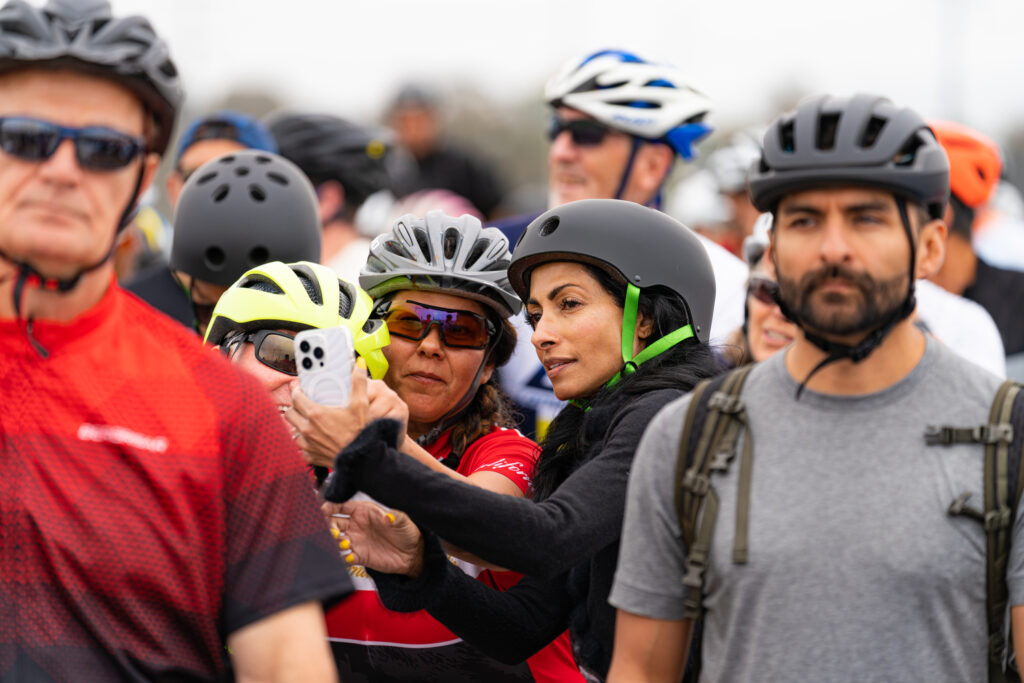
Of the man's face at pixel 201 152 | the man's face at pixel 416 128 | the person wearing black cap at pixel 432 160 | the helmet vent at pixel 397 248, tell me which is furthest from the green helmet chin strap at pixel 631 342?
the man's face at pixel 416 128

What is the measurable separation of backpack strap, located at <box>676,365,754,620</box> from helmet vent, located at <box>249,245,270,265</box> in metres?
2.95

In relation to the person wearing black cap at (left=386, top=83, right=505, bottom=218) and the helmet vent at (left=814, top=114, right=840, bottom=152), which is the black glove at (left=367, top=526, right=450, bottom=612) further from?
the person wearing black cap at (left=386, top=83, right=505, bottom=218)

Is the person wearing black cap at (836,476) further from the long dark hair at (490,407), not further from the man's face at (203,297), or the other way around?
the man's face at (203,297)

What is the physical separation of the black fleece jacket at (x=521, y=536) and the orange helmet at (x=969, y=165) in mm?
3843

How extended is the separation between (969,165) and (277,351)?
4.77m

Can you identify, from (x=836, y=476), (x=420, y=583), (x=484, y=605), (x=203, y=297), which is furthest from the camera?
(x=203, y=297)

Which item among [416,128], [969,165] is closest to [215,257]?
[969,165]

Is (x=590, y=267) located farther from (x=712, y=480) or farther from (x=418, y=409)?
(x=712, y=480)

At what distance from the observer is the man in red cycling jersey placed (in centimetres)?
302

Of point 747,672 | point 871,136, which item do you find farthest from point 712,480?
point 871,136

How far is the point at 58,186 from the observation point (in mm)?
3061

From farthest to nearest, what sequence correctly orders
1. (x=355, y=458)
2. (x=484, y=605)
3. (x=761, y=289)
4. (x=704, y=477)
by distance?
(x=761, y=289), (x=484, y=605), (x=355, y=458), (x=704, y=477)

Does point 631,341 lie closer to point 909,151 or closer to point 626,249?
point 626,249

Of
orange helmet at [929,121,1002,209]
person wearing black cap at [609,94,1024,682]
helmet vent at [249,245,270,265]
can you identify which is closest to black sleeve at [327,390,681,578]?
person wearing black cap at [609,94,1024,682]
